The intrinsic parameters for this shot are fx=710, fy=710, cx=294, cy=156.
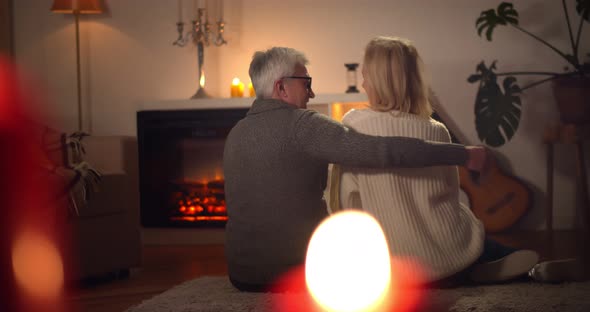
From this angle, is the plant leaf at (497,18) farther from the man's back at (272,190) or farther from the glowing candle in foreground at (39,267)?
the glowing candle in foreground at (39,267)

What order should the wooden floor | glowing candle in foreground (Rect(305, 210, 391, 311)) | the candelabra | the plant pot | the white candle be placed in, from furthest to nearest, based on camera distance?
the white candle < the candelabra < the plant pot < the wooden floor < glowing candle in foreground (Rect(305, 210, 391, 311))

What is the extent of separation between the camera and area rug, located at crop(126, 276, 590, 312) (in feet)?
5.74

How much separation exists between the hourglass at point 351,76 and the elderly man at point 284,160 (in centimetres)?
196

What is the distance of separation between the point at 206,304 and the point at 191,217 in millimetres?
2040

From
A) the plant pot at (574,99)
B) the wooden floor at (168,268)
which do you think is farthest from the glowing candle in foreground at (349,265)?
the plant pot at (574,99)

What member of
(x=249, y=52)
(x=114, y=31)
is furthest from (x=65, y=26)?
(x=249, y=52)

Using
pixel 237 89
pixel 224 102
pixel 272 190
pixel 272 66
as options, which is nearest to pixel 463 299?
pixel 272 190

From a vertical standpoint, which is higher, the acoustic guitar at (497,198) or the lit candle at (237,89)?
the lit candle at (237,89)

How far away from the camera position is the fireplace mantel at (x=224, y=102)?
3777 mm

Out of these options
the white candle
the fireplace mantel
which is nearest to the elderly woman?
the fireplace mantel

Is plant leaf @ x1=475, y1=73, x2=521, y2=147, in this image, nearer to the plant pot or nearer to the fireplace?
the plant pot

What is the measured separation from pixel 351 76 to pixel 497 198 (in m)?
1.05

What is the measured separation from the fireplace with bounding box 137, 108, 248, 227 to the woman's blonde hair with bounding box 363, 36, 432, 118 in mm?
2008

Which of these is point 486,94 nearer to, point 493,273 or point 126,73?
point 493,273
